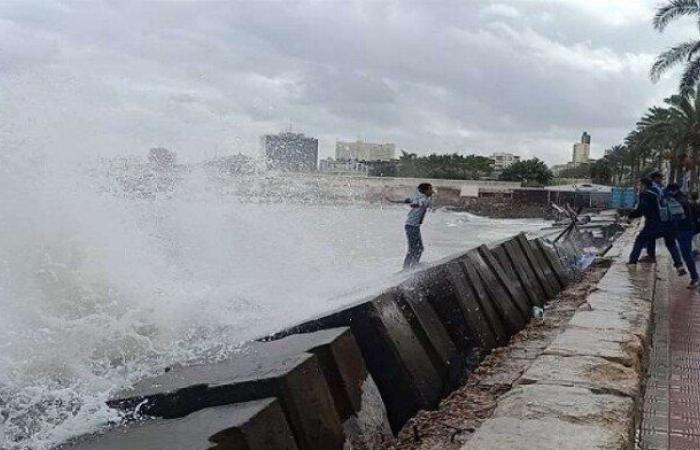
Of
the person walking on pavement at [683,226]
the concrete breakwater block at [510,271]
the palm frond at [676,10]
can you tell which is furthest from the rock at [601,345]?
the palm frond at [676,10]

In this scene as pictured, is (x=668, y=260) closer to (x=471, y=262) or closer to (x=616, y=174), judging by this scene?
(x=471, y=262)

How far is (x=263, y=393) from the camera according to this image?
288 centimetres

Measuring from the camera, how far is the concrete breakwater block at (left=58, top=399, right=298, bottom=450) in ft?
8.21

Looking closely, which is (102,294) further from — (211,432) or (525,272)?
(525,272)

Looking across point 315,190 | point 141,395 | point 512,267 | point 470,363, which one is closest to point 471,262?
point 470,363

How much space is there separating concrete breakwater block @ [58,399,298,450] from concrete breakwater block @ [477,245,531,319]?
3850 mm

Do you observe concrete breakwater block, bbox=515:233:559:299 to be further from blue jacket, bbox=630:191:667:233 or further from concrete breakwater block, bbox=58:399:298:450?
concrete breakwater block, bbox=58:399:298:450

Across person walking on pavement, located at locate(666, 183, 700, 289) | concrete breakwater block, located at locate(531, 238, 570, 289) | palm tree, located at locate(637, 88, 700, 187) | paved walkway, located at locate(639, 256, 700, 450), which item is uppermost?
palm tree, located at locate(637, 88, 700, 187)

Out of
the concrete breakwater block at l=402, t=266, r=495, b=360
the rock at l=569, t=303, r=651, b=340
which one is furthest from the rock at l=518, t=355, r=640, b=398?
the rock at l=569, t=303, r=651, b=340

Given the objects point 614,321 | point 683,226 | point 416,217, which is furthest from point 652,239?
point 614,321

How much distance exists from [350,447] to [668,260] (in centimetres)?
1074

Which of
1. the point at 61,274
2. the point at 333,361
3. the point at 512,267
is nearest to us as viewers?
the point at 333,361

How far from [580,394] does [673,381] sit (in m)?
1.59

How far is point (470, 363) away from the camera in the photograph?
5.00 metres
